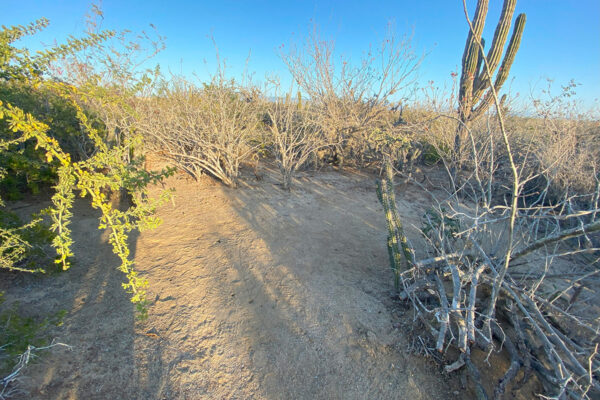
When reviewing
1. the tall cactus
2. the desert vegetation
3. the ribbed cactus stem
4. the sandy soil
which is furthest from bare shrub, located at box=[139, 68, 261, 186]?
the tall cactus

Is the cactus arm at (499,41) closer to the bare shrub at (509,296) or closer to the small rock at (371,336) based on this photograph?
the bare shrub at (509,296)

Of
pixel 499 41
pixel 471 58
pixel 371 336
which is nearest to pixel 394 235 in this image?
pixel 371 336

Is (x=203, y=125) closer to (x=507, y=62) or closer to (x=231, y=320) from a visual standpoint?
(x=231, y=320)

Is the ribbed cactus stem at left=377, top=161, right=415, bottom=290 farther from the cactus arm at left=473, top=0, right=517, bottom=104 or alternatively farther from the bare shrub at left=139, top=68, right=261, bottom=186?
the cactus arm at left=473, top=0, right=517, bottom=104

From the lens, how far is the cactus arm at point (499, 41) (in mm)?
5402

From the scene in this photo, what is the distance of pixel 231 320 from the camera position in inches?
86.3

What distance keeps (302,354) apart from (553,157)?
16.8 ft

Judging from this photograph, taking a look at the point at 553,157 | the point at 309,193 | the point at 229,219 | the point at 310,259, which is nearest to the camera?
the point at 310,259

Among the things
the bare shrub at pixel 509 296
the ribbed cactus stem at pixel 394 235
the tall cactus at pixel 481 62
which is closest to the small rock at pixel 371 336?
the bare shrub at pixel 509 296

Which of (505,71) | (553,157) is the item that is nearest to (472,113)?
(505,71)

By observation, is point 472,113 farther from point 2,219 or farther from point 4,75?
point 2,219

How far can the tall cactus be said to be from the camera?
544 centimetres

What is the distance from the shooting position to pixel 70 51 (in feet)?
6.53

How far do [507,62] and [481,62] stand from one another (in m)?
0.56
